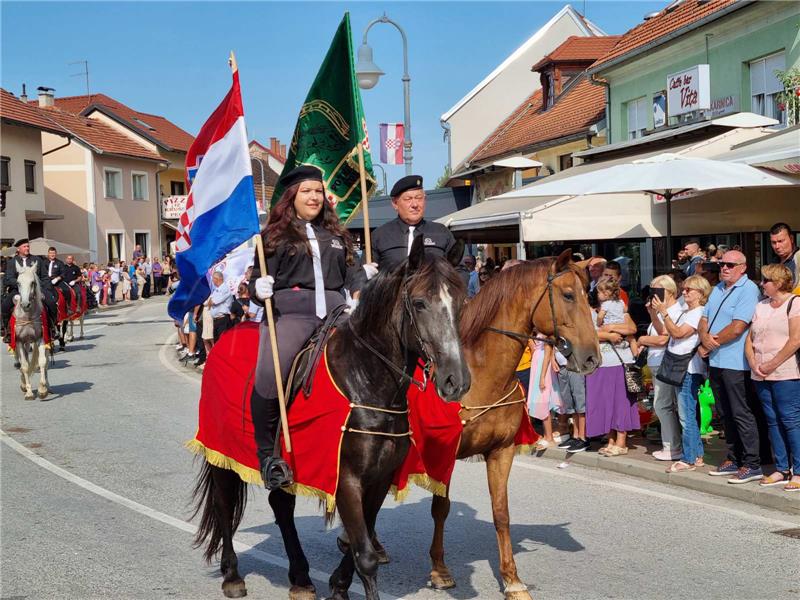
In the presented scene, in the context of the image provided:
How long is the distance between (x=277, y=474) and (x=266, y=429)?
335 millimetres

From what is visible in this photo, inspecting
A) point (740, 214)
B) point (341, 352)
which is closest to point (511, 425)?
point (341, 352)

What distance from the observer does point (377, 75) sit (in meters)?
18.4

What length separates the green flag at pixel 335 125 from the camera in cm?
655

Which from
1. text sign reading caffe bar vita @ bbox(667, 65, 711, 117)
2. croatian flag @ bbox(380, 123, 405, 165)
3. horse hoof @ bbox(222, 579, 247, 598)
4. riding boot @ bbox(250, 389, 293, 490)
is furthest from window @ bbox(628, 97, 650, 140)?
horse hoof @ bbox(222, 579, 247, 598)

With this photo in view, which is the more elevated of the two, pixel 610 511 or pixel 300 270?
pixel 300 270

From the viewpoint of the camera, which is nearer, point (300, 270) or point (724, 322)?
point (300, 270)

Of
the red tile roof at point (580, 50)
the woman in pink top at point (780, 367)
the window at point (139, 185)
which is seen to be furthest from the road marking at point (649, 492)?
the window at point (139, 185)

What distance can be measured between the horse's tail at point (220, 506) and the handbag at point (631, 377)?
17.4 feet

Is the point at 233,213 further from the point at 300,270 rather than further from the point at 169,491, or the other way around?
the point at 169,491

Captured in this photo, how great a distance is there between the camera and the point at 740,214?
43.3 feet

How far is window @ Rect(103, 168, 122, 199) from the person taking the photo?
170 feet

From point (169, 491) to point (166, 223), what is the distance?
165 feet

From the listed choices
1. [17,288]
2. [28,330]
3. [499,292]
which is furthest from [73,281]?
[499,292]

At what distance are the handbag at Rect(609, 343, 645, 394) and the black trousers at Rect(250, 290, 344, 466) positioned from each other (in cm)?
543
